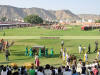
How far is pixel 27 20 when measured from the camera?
12662 cm

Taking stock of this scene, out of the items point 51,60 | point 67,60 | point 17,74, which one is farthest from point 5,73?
point 51,60

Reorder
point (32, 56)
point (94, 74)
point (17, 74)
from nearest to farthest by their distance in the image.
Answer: point (17, 74) < point (94, 74) < point (32, 56)

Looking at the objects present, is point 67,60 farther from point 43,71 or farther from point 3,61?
point 3,61

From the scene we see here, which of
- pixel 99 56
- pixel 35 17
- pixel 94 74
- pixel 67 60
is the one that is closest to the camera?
pixel 94 74

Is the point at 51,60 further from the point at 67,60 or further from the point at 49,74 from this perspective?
the point at 49,74

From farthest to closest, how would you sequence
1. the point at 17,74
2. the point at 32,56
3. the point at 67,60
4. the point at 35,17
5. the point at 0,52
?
1. the point at 35,17
2. the point at 0,52
3. the point at 32,56
4. the point at 67,60
5. the point at 17,74

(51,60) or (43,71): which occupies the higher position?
(43,71)

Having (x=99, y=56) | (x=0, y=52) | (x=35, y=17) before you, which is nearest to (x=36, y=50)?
(x=0, y=52)

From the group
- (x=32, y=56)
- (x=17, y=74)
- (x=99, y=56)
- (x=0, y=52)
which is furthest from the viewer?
(x=0, y=52)

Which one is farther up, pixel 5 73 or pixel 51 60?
pixel 5 73

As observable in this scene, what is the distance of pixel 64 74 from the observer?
36.6 ft

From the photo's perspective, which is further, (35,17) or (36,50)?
(35,17)

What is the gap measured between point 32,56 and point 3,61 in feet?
11.5

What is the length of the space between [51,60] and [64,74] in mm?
8339
